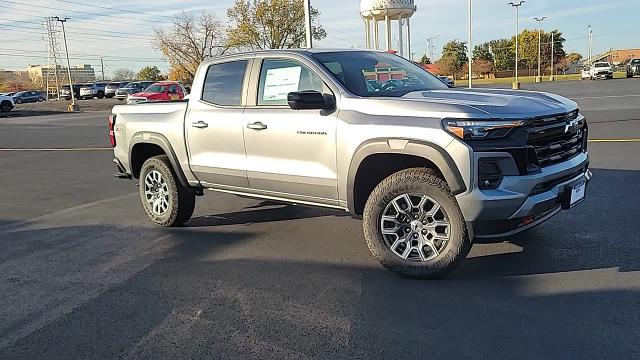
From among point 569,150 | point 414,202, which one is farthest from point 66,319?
point 569,150

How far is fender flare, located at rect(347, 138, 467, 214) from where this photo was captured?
418 cm

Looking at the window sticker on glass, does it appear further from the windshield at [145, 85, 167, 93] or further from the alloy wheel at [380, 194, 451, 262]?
the windshield at [145, 85, 167, 93]

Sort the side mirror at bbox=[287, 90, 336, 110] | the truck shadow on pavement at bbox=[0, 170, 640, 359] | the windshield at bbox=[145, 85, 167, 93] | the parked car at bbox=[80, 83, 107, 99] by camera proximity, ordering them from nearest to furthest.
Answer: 1. the truck shadow on pavement at bbox=[0, 170, 640, 359]
2. the side mirror at bbox=[287, 90, 336, 110]
3. the windshield at bbox=[145, 85, 167, 93]
4. the parked car at bbox=[80, 83, 107, 99]

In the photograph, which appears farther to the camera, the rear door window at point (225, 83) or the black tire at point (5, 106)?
the black tire at point (5, 106)

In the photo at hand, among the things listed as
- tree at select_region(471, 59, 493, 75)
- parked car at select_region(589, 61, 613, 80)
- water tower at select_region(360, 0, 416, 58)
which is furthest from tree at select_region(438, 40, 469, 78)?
water tower at select_region(360, 0, 416, 58)

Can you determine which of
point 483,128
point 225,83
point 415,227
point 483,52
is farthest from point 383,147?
point 483,52

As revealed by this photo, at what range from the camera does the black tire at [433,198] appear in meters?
4.34

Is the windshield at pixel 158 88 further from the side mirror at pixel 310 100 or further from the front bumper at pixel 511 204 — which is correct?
the front bumper at pixel 511 204

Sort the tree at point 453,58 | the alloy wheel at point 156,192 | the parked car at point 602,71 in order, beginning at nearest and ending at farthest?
the alloy wheel at point 156,192 → the parked car at point 602,71 → the tree at point 453,58

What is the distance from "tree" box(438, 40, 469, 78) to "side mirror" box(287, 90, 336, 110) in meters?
79.8

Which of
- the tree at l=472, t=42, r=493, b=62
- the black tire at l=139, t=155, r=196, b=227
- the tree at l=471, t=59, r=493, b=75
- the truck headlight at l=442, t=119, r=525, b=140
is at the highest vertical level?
the tree at l=472, t=42, r=493, b=62

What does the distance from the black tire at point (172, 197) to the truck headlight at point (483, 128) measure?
356 cm

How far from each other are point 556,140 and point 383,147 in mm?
1395

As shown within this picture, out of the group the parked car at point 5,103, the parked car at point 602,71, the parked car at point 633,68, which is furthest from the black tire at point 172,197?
the parked car at point 633,68
